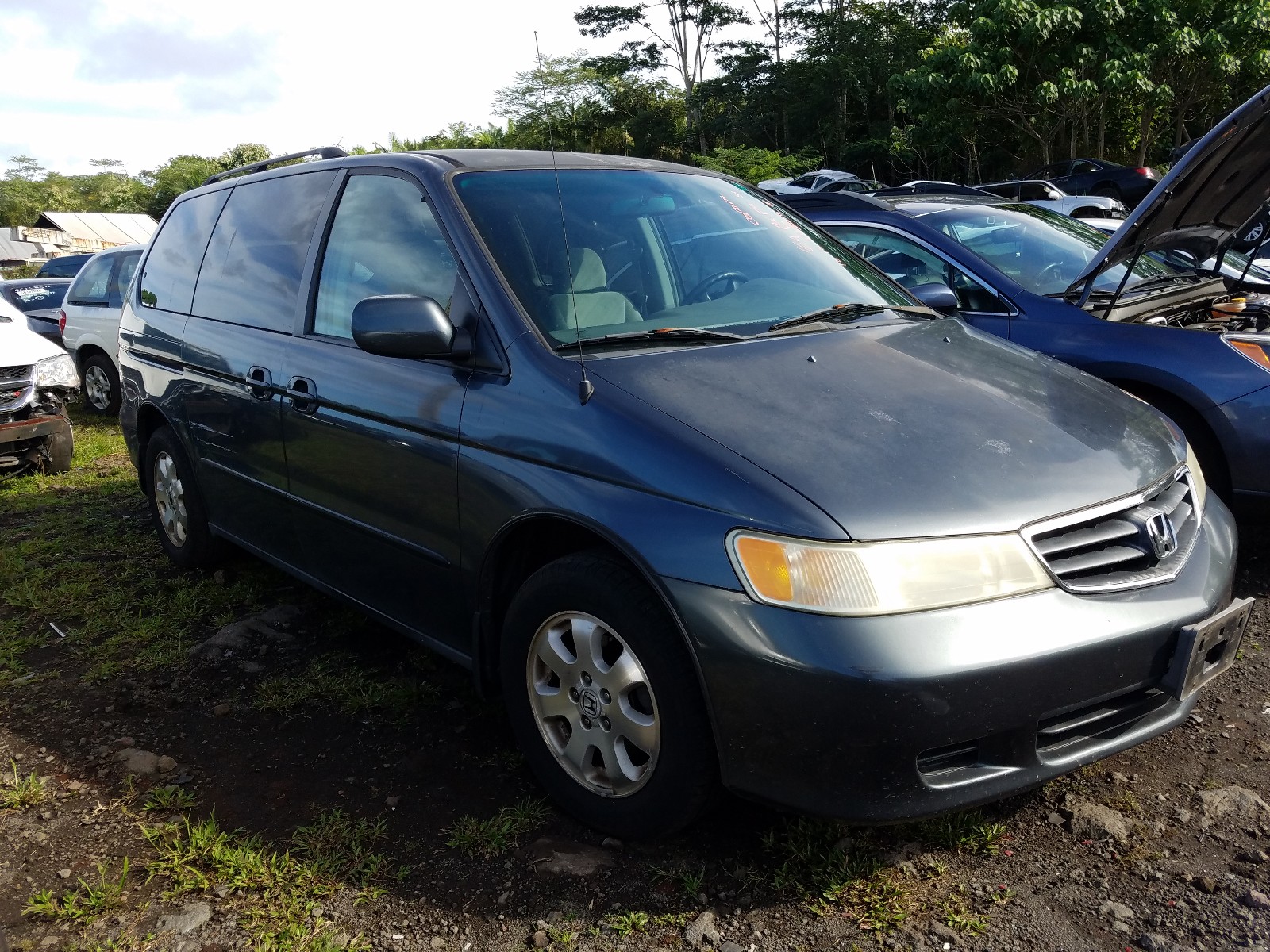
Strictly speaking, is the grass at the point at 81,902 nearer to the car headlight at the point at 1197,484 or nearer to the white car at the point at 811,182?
the car headlight at the point at 1197,484

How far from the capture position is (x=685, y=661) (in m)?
2.15

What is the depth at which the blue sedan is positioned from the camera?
3902 millimetres

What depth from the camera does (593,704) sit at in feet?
7.90

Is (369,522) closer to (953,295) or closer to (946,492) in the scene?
(946,492)

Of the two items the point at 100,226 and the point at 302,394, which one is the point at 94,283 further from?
the point at 100,226

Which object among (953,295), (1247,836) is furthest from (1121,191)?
(1247,836)

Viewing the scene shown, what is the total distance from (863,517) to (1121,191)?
20.0m

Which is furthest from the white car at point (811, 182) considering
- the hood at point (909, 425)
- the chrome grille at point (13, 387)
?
the hood at point (909, 425)

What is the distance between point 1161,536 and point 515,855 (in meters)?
1.72

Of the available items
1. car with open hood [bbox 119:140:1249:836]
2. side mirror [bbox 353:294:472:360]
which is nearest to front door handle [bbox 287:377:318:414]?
car with open hood [bbox 119:140:1249:836]

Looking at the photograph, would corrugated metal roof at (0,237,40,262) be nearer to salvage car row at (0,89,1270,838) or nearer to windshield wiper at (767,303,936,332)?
salvage car row at (0,89,1270,838)

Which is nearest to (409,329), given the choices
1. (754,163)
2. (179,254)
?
(179,254)

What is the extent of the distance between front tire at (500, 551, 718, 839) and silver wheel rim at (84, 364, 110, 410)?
8.46 meters

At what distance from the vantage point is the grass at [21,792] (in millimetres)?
2803
